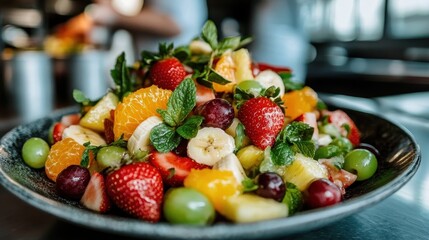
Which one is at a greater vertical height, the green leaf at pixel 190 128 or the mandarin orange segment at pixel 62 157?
the green leaf at pixel 190 128

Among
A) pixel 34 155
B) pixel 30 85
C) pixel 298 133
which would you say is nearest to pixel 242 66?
pixel 298 133

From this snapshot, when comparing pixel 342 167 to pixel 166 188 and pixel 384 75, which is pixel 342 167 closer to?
pixel 166 188

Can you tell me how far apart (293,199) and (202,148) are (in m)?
0.24

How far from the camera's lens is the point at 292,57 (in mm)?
3641

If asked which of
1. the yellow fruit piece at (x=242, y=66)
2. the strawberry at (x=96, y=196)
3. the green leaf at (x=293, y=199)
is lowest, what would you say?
the green leaf at (x=293, y=199)

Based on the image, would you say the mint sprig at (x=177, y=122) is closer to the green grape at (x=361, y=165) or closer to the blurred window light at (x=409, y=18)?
the green grape at (x=361, y=165)

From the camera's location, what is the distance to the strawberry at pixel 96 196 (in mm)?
859

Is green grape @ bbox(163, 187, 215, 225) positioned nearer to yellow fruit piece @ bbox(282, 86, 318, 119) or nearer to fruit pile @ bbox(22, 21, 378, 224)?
fruit pile @ bbox(22, 21, 378, 224)

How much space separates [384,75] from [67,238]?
13.7 ft

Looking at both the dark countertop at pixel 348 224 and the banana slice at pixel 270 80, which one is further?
the banana slice at pixel 270 80

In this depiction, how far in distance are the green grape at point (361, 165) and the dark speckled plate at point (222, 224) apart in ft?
0.06

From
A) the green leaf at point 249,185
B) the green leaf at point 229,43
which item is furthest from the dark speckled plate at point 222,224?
the green leaf at point 229,43

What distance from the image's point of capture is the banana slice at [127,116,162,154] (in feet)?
3.20

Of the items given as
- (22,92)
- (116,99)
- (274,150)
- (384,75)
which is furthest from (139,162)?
(384,75)
